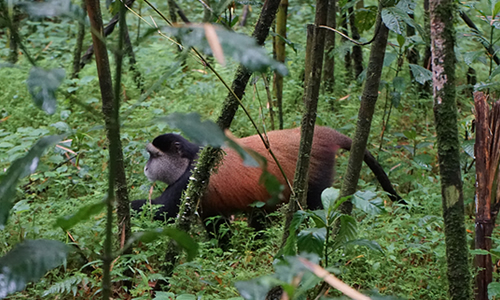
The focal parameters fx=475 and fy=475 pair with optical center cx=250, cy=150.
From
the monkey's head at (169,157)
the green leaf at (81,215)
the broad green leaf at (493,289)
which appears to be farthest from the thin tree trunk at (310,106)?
the monkey's head at (169,157)

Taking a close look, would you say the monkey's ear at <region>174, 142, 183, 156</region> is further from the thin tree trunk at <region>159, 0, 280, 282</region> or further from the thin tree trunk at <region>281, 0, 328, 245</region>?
the thin tree trunk at <region>281, 0, 328, 245</region>

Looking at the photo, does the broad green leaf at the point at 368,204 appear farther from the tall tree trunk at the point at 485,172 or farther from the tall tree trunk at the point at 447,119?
the tall tree trunk at the point at 485,172

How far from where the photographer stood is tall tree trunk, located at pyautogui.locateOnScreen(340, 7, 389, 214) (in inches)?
117

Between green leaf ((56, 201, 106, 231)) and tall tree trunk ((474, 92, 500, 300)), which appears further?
tall tree trunk ((474, 92, 500, 300))

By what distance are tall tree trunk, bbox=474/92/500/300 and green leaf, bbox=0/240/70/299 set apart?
6.76ft

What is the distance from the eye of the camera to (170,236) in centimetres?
126

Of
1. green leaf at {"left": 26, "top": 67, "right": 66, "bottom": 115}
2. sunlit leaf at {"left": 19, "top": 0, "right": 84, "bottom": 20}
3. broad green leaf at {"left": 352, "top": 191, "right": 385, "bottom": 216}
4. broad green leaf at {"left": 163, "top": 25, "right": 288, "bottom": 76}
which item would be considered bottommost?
broad green leaf at {"left": 352, "top": 191, "right": 385, "bottom": 216}

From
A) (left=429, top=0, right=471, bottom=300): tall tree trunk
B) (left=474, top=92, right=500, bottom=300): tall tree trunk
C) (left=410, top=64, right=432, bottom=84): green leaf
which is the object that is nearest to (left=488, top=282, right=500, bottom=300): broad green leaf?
(left=474, top=92, right=500, bottom=300): tall tree trunk

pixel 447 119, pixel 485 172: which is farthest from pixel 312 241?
pixel 485 172

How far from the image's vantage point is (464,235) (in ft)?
5.95

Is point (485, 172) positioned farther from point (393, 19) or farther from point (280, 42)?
point (280, 42)

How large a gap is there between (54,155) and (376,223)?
3.16 meters

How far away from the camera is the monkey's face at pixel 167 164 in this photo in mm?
4785

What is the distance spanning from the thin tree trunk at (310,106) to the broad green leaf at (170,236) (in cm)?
125
